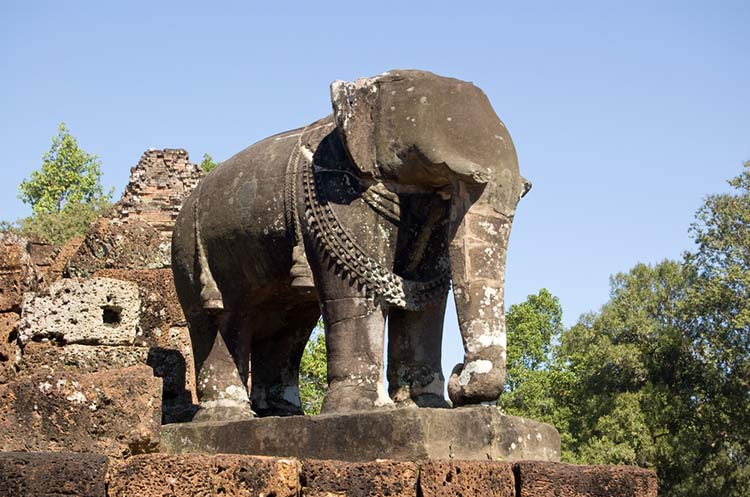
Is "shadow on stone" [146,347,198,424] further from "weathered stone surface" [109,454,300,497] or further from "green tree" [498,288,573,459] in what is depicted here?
"green tree" [498,288,573,459]

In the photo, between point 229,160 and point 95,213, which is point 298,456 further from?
point 95,213

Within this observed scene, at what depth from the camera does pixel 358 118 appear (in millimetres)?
7262

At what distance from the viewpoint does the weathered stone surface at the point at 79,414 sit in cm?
652

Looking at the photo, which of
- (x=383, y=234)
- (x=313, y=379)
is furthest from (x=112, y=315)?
(x=313, y=379)

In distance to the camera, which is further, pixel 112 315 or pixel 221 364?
pixel 112 315

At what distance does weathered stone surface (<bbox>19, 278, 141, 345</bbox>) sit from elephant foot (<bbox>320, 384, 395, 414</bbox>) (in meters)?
2.95

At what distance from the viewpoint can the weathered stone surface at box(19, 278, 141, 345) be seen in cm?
916

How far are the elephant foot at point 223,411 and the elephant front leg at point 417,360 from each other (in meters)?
1.00

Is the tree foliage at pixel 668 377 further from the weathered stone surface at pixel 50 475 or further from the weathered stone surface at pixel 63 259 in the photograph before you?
the weathered stone surface at pixel 50 475

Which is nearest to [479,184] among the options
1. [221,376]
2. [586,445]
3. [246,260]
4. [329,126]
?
[329,126]

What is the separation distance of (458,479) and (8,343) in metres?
4.03

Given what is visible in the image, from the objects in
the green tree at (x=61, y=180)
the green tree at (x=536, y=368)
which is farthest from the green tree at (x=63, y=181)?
the green tree at (x=536, y=368)

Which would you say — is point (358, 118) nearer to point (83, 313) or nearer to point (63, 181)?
point (83, 313)

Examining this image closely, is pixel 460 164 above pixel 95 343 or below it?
above
